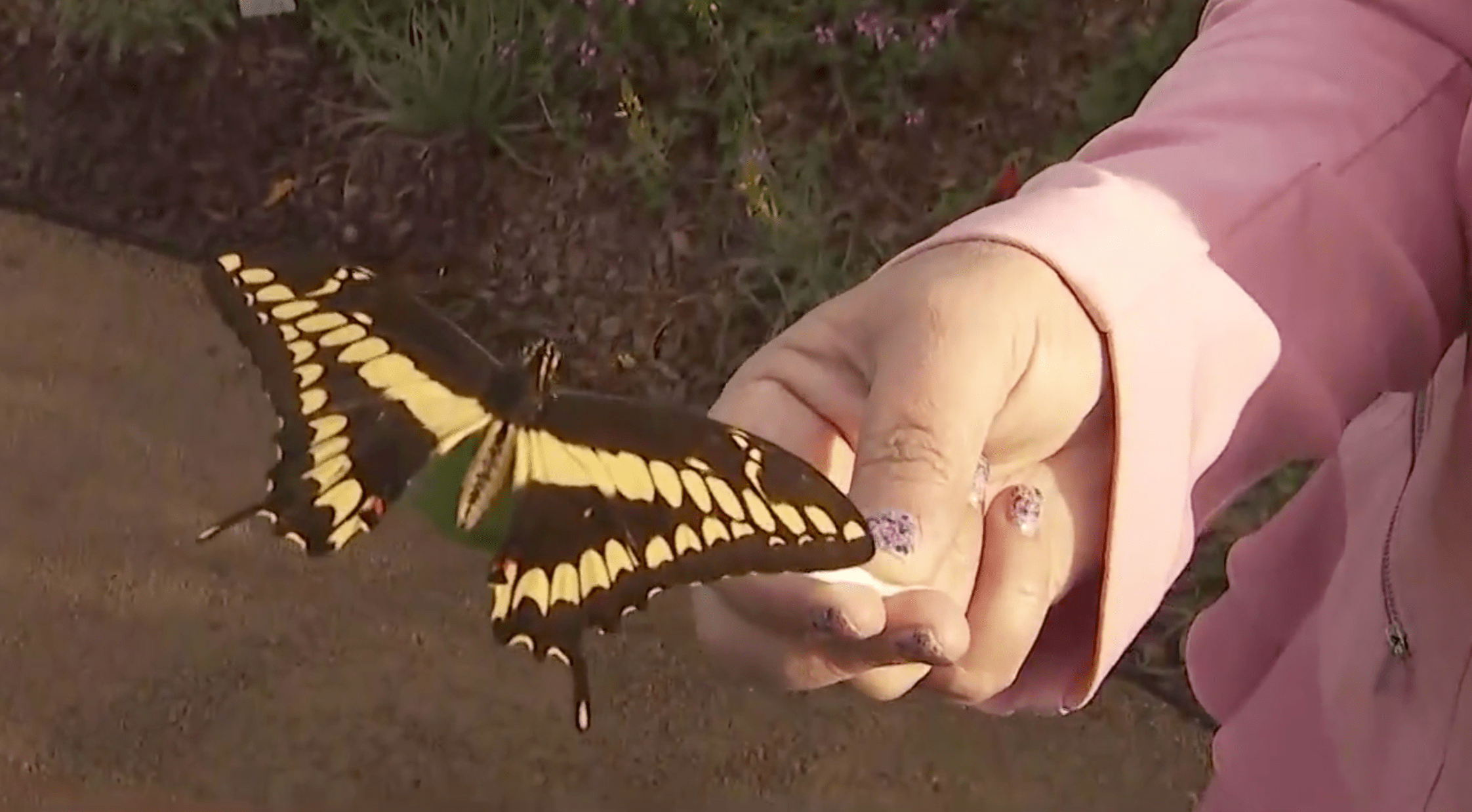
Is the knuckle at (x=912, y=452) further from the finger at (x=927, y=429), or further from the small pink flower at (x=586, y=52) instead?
the small pink flower at (x=586, y=52)

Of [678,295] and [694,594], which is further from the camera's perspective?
[678,295]

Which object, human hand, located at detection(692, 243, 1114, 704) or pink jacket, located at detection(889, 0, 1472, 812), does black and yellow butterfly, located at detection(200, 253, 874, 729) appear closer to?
human hand, located at detection(692, 243, 1114, 704)

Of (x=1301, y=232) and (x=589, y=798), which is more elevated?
(x=1301, y=232)

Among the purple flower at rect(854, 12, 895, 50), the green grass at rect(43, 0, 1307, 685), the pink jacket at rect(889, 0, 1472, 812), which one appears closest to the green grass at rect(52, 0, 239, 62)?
the green grass at rect(43, 0, 1307, 685)

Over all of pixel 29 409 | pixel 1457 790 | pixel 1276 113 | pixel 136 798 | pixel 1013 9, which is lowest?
pixel 136 798

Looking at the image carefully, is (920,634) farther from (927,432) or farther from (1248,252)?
(1248,252)

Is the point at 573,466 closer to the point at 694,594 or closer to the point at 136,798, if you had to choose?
the point at 694,594

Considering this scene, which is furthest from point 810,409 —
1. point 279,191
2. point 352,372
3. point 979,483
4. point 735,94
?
point 279,191

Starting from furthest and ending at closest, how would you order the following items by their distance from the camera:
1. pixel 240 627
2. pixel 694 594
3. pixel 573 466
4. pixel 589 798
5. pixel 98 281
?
1. pixel 98 281
2. pixel 240 627
3. pixel 589 798
4. pixel 694 594
5. pixel 573 466

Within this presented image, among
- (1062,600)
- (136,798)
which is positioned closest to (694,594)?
(1062,600)
